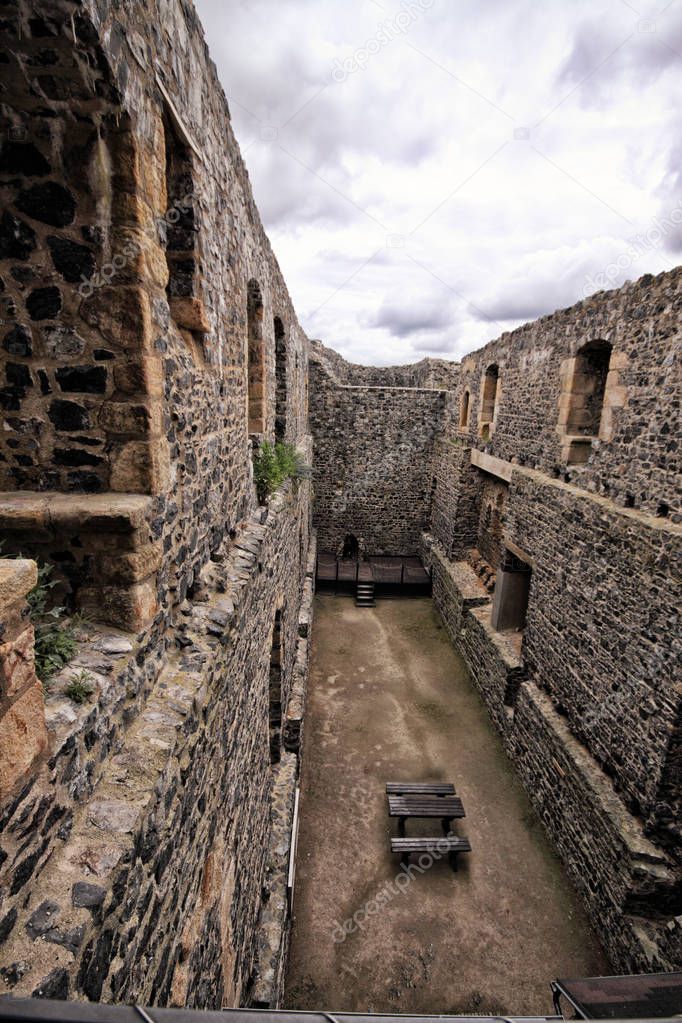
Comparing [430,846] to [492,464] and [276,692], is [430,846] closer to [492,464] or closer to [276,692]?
[276,692]

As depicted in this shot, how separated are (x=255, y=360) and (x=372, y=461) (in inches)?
390

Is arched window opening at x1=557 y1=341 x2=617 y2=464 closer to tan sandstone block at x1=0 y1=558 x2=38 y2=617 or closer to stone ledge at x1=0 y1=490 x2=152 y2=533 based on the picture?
stone ledge at x1=0 y1=490 x2=152 y2=533

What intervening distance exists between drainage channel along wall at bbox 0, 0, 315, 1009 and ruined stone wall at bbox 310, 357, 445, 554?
11545 mm

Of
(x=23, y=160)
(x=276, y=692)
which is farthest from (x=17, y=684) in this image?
(x=276, y=692)

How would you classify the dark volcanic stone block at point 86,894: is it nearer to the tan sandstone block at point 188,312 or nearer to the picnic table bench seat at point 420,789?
the tan sandstone block at point 188,312

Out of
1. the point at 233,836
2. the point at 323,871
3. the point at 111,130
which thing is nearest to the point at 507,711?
the point at 323,871

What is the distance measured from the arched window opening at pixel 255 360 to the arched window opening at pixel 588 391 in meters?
4.86

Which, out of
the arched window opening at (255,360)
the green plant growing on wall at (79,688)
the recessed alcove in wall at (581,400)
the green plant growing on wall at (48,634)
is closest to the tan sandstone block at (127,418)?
the green plant growing on wall at (48,634)

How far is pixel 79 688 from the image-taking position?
1.74 m

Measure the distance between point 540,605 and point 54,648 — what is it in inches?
282

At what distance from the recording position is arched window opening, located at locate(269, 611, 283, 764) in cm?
575

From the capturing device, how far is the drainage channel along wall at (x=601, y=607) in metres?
4.95

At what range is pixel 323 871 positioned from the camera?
594 centimetres

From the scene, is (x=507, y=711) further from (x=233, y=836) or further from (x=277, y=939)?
(x=233, y=836)
